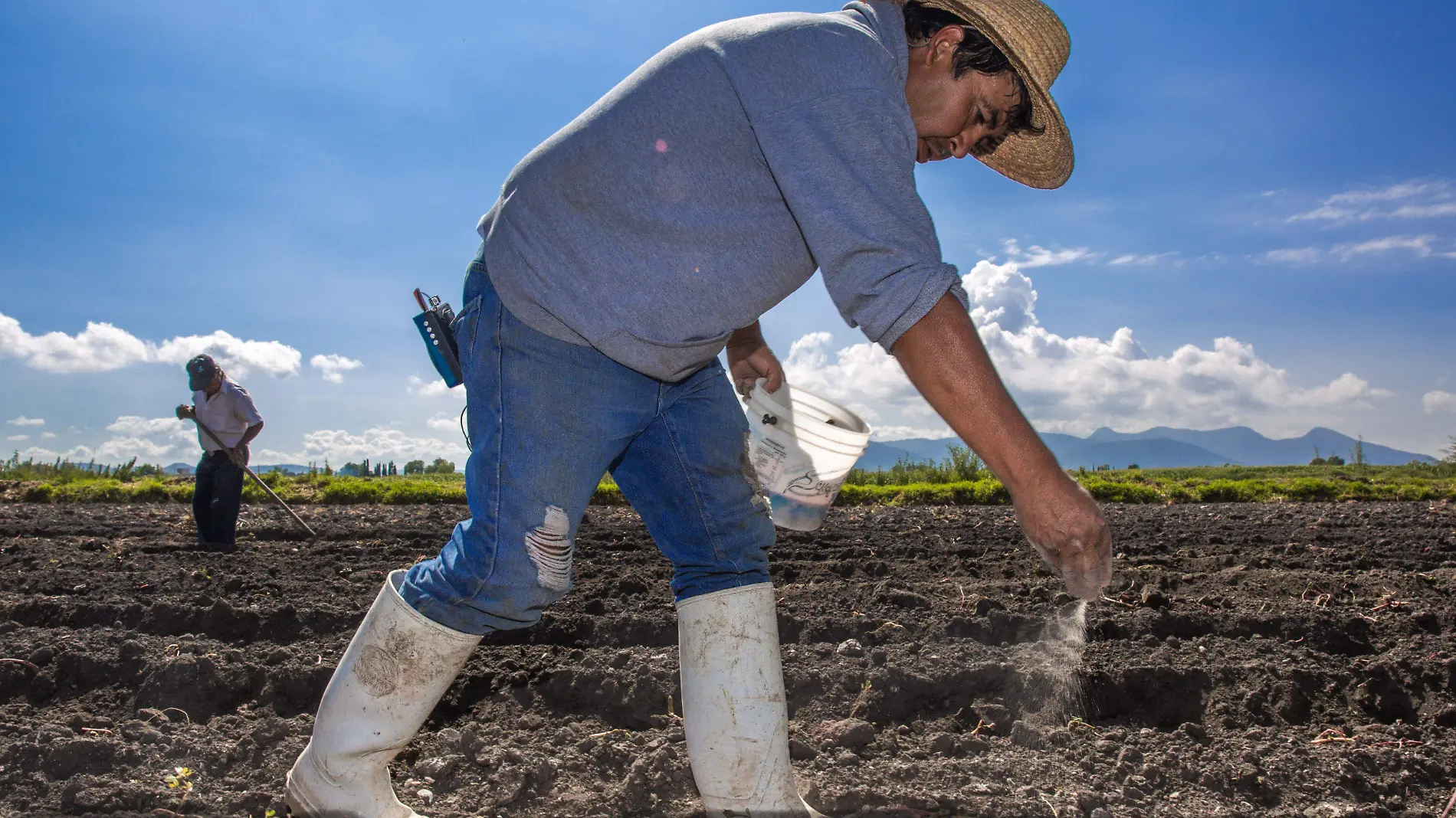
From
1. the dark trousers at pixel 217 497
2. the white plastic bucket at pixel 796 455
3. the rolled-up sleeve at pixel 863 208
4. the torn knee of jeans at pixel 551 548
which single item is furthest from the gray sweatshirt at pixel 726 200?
the dark trousers at pixel 217 497

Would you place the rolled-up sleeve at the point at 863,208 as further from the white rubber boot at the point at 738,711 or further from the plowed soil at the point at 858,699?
the plowed soil at the point at 858,699

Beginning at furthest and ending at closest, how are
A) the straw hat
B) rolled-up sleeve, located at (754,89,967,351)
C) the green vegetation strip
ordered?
the green vegetation strip < the straw hat < rolled-up sleeve, located at (754,89,967,351)

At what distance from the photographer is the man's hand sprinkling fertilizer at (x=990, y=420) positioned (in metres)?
1.34

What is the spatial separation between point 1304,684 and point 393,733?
2.66 metres

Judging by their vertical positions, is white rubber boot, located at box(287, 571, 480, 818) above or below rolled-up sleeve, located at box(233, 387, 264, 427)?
below

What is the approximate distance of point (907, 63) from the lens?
5.04 feet

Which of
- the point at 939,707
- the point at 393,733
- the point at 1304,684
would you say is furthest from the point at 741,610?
the point at 1304,684

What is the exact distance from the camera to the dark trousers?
6.77m

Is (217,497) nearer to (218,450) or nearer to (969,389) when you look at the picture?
(218,450)

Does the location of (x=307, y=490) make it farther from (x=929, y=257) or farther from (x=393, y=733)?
(x=929, y=257)

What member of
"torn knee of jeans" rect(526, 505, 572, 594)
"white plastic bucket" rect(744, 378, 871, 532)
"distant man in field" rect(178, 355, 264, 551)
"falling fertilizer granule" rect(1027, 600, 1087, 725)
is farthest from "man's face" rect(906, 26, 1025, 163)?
"distant man in field" rect(178, 355, 264, 551)

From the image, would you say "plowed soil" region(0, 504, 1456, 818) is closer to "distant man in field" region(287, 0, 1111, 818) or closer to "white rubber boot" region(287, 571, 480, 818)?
"white rubber boot" region(287, 571, 480, 818)

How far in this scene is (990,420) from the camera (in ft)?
4.42

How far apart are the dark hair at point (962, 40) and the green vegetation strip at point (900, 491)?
30.9ft
